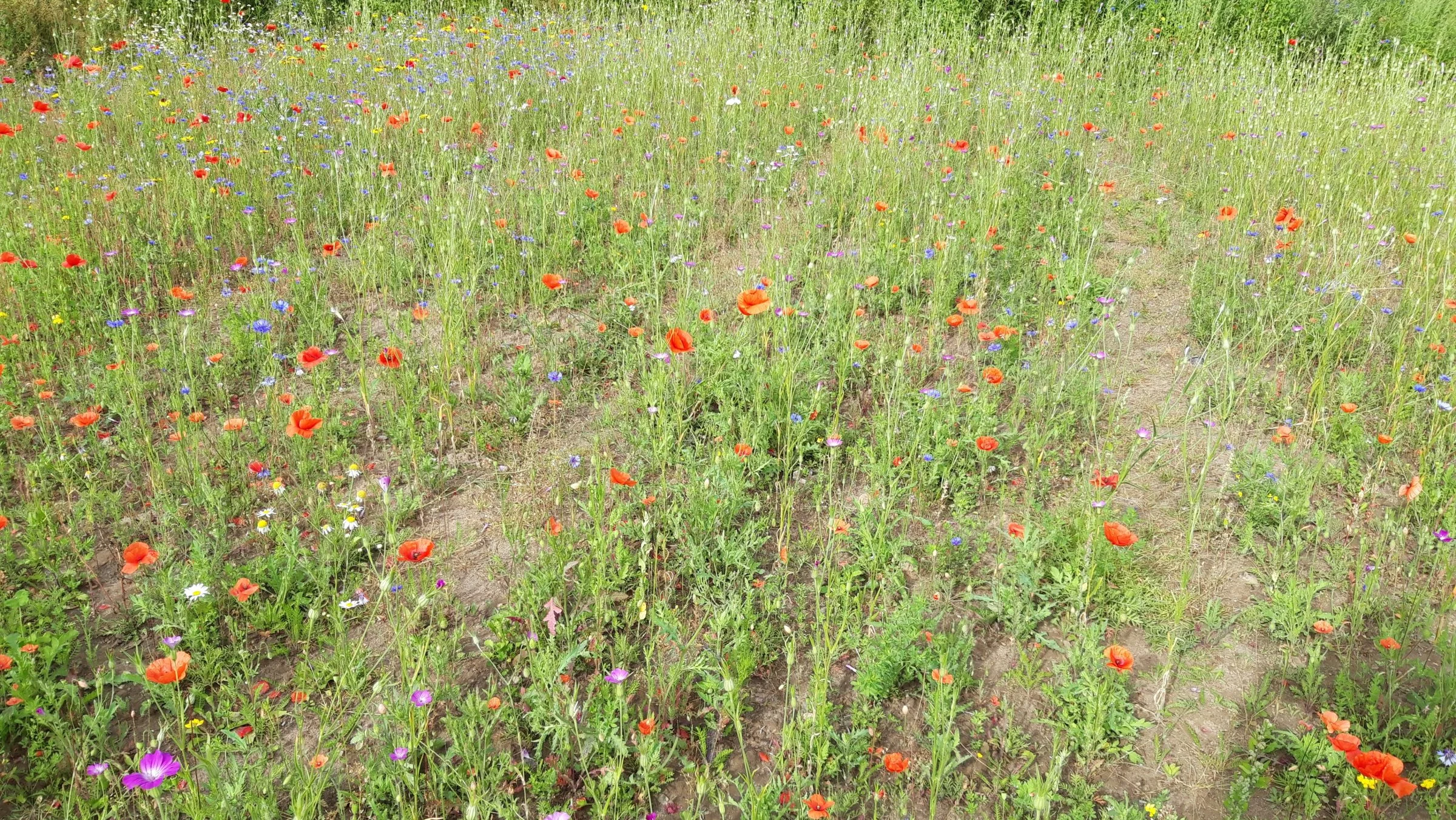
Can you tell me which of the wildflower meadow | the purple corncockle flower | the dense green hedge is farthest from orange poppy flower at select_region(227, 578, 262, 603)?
the dense green hedge

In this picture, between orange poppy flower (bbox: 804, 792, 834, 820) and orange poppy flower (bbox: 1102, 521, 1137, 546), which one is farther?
orange poppy flower (bbox: 1102, 521, 1137, 546)

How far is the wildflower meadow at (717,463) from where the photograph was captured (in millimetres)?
2002

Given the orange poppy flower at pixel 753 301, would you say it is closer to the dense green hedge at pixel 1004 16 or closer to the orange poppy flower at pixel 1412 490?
the orange poppy flower at pixel 1412 490

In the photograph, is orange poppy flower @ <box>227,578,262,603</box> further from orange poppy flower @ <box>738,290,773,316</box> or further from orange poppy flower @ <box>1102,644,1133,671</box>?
orange poppy flower @ <box>1102,644,1133,671</box>

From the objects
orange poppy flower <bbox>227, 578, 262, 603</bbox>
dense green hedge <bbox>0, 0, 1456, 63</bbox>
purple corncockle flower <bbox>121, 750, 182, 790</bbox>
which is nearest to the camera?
purple corncockle flower <bbox>121, 750, 182, 790</bbox>

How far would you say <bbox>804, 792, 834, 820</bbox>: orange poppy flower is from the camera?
5.53ft

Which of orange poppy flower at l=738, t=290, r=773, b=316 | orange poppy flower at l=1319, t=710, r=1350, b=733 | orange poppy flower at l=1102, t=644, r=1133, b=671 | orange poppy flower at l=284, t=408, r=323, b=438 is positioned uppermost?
orange poppy flower at l=738, t=290, r=773, b=316

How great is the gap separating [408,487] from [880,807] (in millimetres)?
1908

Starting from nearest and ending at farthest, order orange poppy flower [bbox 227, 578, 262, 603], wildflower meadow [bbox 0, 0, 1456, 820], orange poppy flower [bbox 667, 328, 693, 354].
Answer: wildflower meadow [bbox 0, 0, 1456, 820] → orange poppy flower [bbox 227, 578, 262, 603] → orange poppy flower [bbox 667, 328, 693, 354]

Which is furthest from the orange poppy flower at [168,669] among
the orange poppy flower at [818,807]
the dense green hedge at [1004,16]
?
the dense green hedge at [1004,16]

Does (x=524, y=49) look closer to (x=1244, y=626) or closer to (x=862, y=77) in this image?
(x=862, y=77)

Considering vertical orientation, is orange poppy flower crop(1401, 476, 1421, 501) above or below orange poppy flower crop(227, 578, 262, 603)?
above

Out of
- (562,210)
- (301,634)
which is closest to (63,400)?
(301,634)

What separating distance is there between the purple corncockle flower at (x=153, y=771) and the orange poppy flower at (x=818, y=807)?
4.28ft
